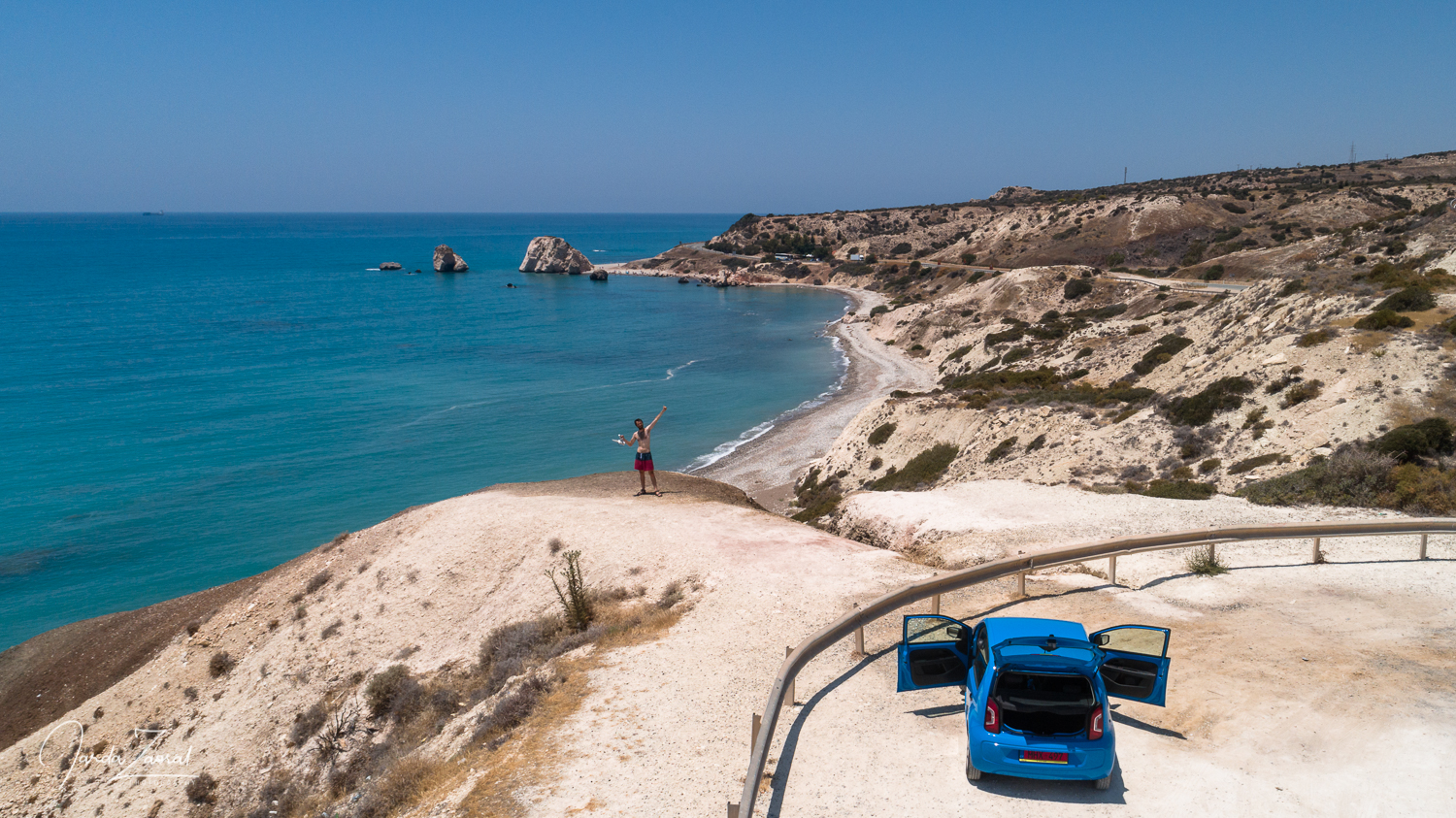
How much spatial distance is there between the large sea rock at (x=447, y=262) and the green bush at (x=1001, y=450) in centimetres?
13969

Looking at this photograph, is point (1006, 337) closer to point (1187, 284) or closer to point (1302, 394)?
point (1187, 284)

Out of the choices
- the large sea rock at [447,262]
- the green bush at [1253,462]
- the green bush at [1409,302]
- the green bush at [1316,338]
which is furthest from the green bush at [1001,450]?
the large sea rock at [447,262]

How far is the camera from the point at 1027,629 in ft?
22.0

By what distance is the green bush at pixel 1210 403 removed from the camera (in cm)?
2325

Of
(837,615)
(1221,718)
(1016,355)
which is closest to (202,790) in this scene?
(837,615)

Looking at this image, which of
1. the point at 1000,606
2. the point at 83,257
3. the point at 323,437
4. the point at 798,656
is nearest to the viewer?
the point at 798,656

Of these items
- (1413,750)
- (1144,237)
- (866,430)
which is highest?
(1144,237)

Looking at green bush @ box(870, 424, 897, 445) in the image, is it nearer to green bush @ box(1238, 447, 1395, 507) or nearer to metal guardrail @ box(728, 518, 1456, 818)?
green bush @ box(1238, 447, 1395, 507)

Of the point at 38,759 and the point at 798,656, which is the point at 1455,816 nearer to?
the point at 798,656

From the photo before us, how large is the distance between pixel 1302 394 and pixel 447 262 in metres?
148

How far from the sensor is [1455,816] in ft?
19.6

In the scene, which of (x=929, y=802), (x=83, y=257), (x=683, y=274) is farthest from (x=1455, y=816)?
(x=83, y=257)

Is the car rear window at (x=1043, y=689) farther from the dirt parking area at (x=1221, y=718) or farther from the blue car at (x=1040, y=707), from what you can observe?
the dirt parking area at (x=1221, y=718)

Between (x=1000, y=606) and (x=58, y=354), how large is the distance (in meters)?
78.1
